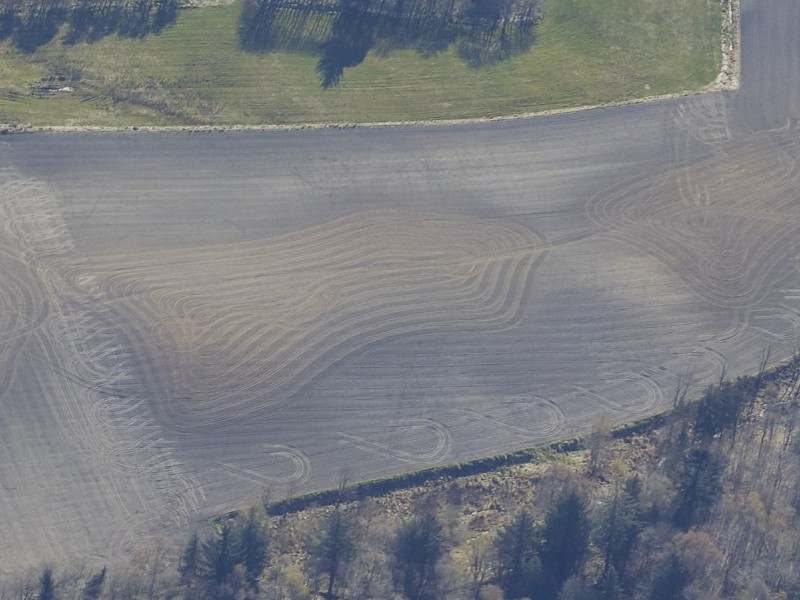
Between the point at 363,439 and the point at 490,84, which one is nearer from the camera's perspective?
the point at 363,439

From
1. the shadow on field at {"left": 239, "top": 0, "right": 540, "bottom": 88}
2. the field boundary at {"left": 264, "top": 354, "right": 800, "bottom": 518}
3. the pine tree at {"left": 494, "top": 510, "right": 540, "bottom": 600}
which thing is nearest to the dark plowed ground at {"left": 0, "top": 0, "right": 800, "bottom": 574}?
the field boundary at {"left": 264, "top": 354, "right": 800, "bottom": 518}

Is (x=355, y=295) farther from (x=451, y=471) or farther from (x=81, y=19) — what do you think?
(x=81, y=19)

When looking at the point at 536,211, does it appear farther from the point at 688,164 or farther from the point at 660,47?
the point at 660,47

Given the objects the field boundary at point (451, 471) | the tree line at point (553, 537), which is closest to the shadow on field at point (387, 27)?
the field boundary at point (451, 471)

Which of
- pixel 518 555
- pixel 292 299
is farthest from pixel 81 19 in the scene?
pixel 518 555

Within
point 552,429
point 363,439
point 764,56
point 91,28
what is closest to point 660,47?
point 764,56

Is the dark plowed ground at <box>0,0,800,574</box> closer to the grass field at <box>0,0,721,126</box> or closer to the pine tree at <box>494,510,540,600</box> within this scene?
the grass field at <box>0,0,721,126</box>
